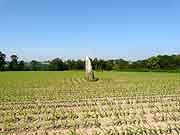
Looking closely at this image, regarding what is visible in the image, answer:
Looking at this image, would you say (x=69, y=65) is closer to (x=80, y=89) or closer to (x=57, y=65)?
(x=57, y=65)

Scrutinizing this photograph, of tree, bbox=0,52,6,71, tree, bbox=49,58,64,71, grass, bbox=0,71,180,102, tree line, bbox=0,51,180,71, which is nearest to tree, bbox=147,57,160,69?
tree line, bbox=0,51,180,71

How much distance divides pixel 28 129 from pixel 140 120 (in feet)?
11.8

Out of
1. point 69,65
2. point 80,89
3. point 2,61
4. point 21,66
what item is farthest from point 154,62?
point 80,89

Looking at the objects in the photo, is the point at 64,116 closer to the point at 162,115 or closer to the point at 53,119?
the point at 53,119

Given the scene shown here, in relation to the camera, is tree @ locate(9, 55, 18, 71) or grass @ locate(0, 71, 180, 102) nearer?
→ grass @ locate(0, 71, 180, 102)

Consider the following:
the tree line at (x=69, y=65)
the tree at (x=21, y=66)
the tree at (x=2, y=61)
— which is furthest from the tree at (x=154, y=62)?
the tree at (x=2, y=61)

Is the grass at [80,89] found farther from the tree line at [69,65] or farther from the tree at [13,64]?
the tree at [13,64]

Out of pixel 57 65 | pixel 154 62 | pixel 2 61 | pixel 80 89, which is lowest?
pixel 80 89

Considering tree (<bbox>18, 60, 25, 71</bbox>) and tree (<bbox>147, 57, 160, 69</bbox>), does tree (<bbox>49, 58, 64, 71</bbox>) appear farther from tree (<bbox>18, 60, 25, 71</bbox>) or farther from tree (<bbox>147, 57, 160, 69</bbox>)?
tree (<bbox>147, 57, 160, 69</bbox>)

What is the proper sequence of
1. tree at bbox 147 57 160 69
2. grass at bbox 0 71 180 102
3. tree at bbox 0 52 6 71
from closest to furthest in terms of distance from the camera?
grass at bbox 0 71 180 102 < tree at bbox 0 52 6 71 < tree at bbox 147 57 160 69

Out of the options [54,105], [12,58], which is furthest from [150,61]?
[54,105]

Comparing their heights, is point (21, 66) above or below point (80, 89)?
above

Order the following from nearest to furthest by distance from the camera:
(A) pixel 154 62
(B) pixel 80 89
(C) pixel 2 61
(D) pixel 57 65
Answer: (B) pixel 80 89
(D) pixel 57 65
(C) pixel 2 61
(A) pixel 154 62

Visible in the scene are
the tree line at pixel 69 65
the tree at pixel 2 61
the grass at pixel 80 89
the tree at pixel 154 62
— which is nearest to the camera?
the grass at pixel 80 89
